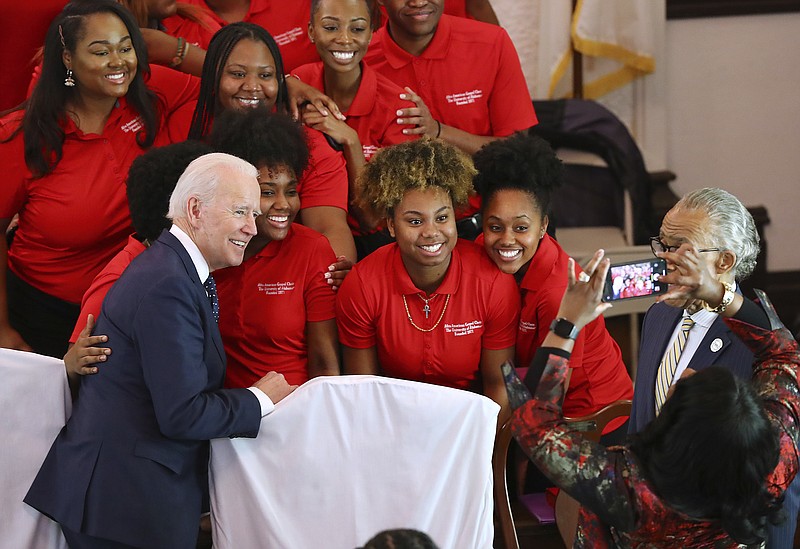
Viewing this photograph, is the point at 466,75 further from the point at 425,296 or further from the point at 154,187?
the point at 154,187

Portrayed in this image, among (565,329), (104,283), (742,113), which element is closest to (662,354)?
(565,329)

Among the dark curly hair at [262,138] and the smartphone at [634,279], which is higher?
the dark curly hair at [262,138]

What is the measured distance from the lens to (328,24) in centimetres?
339

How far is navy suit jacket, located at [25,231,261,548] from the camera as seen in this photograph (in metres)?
2.15

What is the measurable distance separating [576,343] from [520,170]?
54cm

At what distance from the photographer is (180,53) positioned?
3.67 m

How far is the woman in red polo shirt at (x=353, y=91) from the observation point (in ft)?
11.1

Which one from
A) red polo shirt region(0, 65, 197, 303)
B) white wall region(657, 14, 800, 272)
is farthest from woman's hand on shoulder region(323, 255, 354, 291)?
white wall region(657, 14, 800, 272)

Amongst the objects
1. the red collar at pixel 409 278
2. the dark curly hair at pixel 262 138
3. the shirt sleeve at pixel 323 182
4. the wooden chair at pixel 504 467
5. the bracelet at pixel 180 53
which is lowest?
the wooden chair at pixel 504 467

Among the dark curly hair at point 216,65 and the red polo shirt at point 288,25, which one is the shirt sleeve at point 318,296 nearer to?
the dark curly hair at point 216,65

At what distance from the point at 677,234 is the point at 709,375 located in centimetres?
57

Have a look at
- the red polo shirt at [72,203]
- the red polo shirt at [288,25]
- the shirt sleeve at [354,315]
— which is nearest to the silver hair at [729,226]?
the shirt sleeve at [354,315]

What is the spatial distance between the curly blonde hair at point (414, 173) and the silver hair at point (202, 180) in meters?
0.59

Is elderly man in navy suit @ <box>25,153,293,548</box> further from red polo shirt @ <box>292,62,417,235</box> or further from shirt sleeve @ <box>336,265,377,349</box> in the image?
red polo shirt @ <box>292,62,417,235</box>
